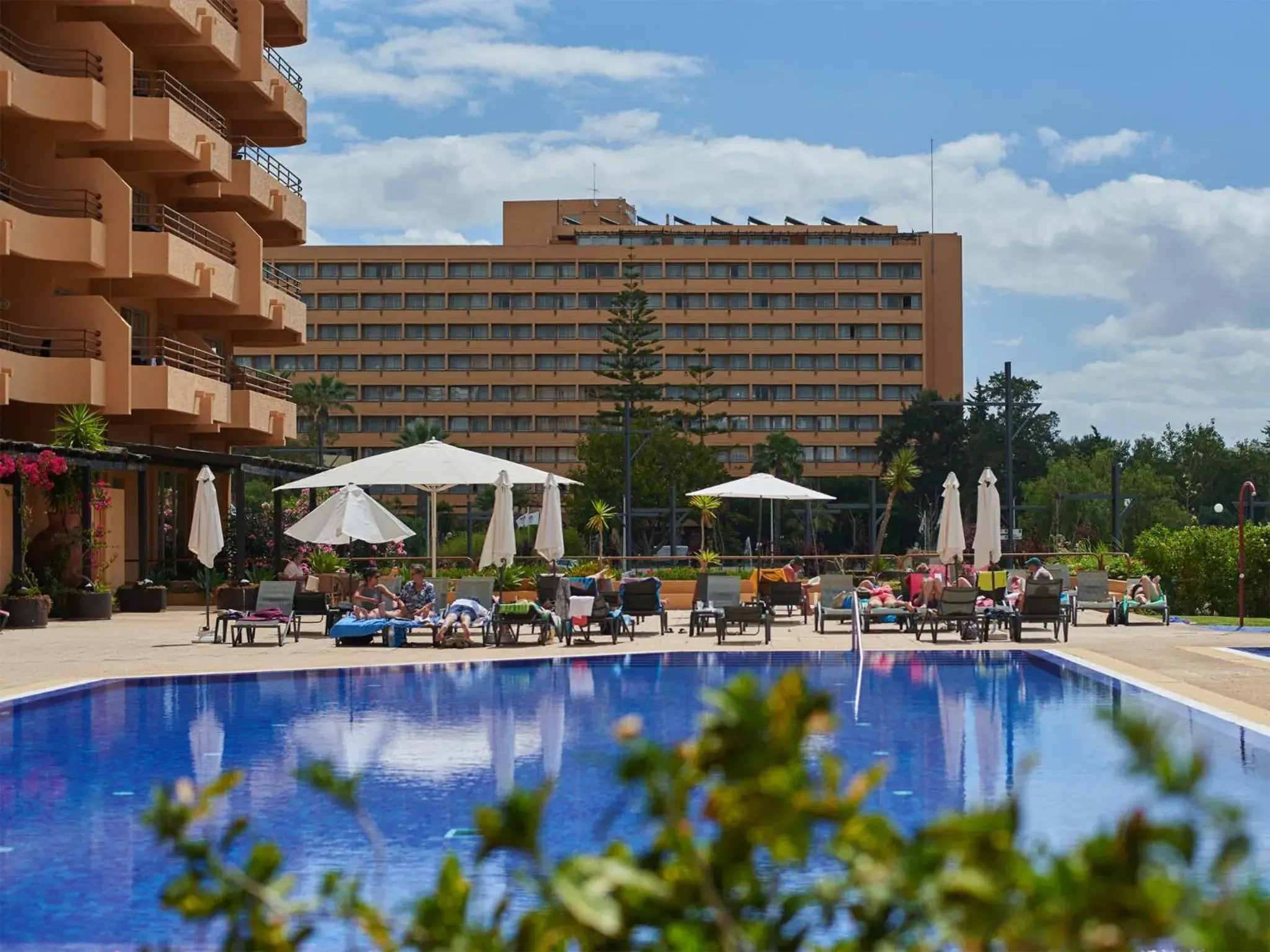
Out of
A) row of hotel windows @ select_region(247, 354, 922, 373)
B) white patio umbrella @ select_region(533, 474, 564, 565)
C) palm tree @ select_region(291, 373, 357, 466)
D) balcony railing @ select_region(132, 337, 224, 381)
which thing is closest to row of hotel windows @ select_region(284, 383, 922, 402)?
row of hotel windows @ select_region(247, 354, 922, 373)

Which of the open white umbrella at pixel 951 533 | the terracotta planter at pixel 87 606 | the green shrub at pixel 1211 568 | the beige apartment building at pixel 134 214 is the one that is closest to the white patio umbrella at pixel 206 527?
the terracotta planter at pixel 87 606

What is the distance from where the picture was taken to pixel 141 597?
1225 inches

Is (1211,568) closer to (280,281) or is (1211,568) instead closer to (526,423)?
(280,281)

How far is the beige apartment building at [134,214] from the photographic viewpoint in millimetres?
31500

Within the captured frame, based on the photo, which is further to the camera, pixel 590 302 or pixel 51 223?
pixel 590 302

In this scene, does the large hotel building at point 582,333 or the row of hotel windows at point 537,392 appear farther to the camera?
the row of hotel windows at point 537,392

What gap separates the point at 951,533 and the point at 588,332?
77.3 metres

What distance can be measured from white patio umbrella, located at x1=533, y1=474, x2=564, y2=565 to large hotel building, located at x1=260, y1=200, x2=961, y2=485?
7596 cm

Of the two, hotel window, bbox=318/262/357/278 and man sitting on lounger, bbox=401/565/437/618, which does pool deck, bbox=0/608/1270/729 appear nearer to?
man sitting on lounger, bbox=401/565/437/618

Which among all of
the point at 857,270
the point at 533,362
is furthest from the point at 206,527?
the point at 857,270

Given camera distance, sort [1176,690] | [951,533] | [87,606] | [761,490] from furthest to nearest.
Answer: [761,490], [87,606], [951,533], [1176,690]

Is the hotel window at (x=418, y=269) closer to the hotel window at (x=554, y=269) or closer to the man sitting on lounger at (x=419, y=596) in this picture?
the hotel window at (x=554, y=269)

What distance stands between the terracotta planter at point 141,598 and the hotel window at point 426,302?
71448 mm

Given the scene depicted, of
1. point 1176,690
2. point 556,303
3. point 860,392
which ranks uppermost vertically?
point 556,303
